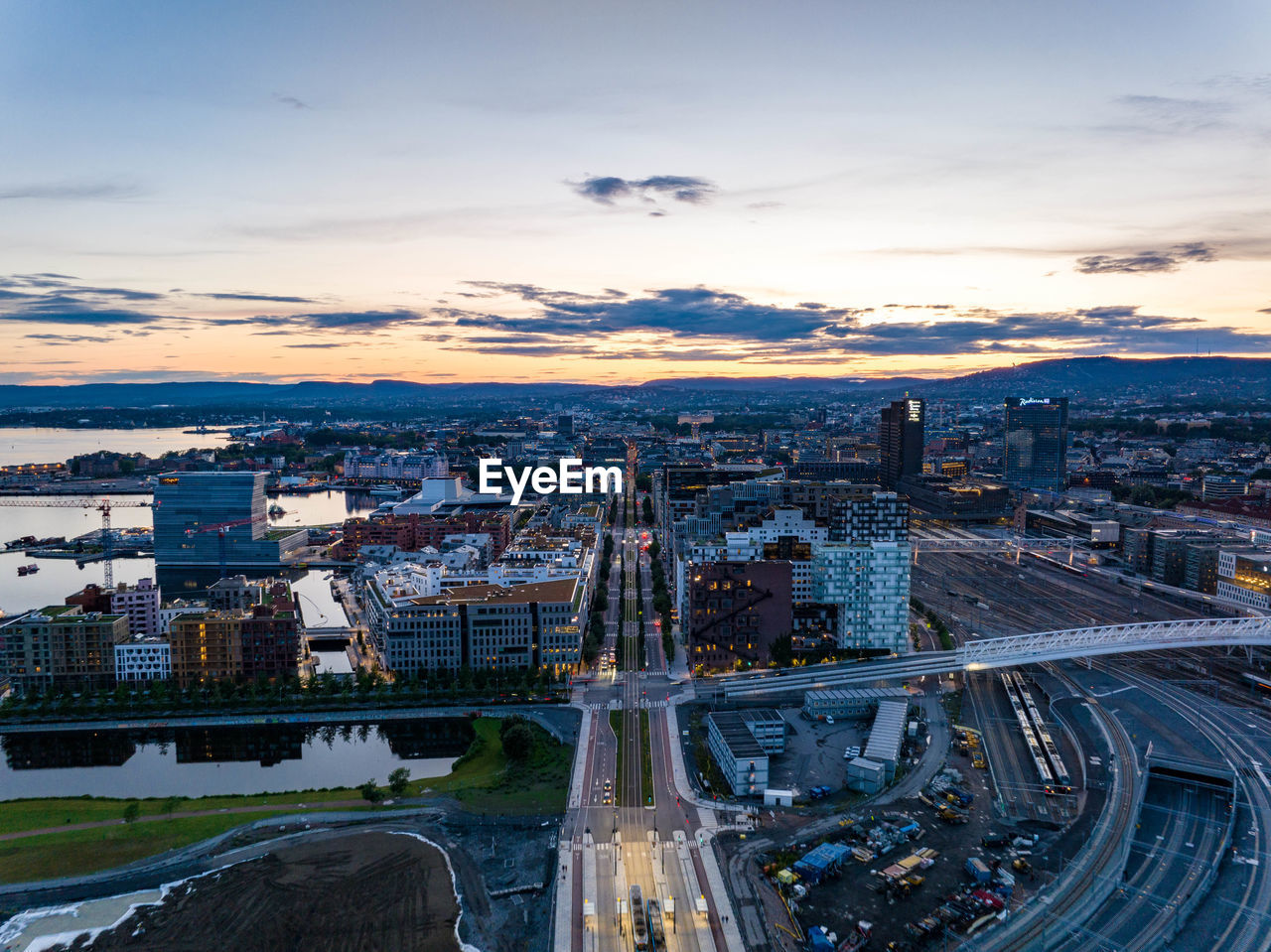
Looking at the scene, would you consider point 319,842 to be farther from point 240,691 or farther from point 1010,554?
point 1010,554

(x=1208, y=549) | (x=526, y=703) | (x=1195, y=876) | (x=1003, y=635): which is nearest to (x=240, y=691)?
(x=526, y=703)

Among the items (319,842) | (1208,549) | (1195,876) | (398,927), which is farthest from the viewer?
(1208,549)

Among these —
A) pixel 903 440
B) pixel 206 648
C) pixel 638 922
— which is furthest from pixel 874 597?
pixel 903 440

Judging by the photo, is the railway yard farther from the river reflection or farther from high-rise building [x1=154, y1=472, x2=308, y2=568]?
high-rise building [x1=154, y1=472, x2=308, y2=568]

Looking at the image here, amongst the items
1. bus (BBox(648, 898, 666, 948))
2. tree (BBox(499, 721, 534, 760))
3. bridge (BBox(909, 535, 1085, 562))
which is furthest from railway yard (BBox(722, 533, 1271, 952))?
bridge (BBox(909, 535, 1085, 562))

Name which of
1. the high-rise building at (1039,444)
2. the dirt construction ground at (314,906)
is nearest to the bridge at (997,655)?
the dirt construction ground at (314,906)
